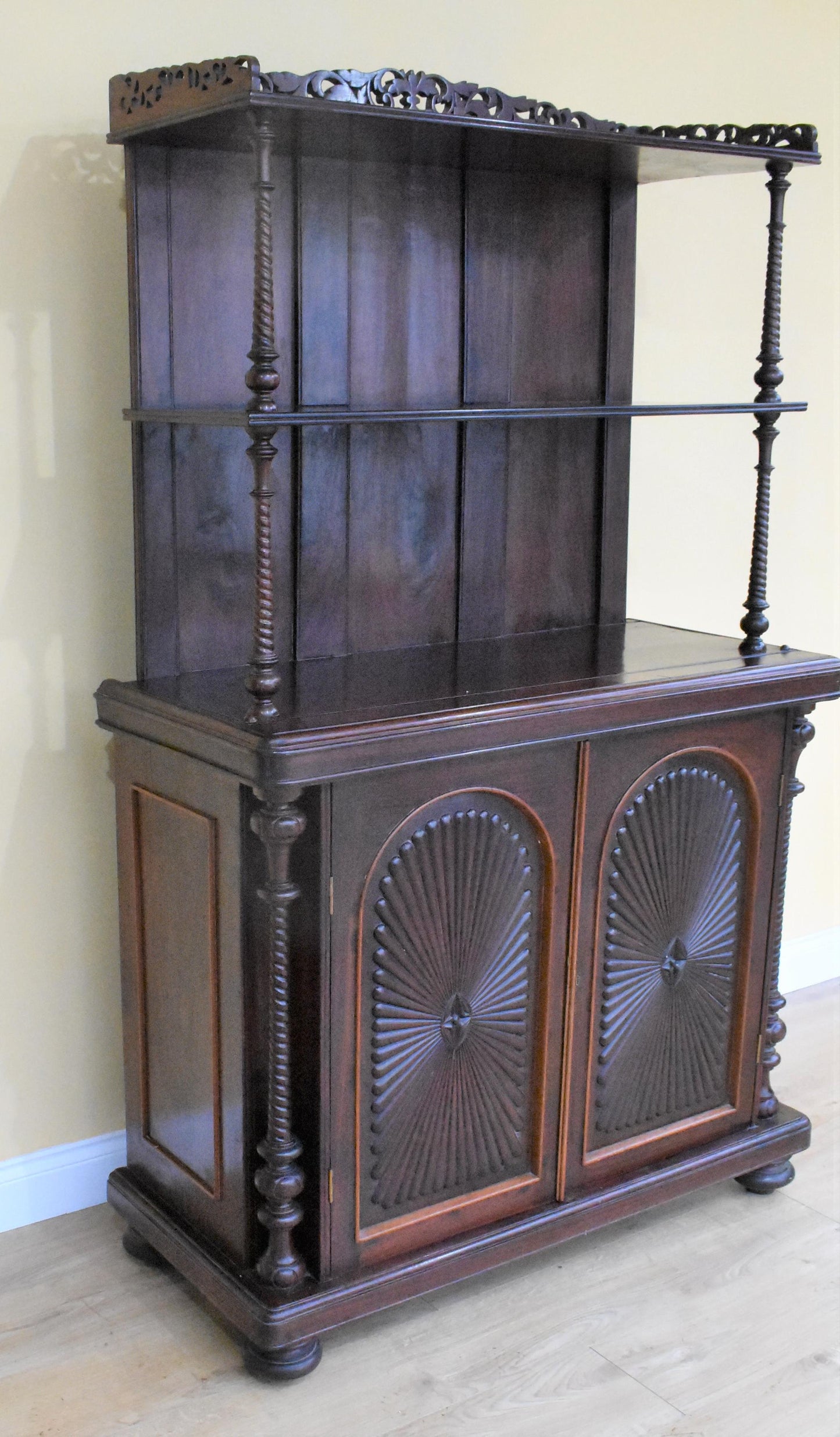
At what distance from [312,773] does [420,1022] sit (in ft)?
1.69

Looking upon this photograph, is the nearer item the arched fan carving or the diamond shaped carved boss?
the diamond shaped carved boss

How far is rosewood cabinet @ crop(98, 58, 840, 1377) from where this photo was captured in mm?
2246

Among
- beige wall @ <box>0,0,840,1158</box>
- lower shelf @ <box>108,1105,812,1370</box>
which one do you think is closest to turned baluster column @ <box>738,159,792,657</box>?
beige wall @ <box>0,0,840,1158</box>

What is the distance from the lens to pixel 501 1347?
242 centimetres

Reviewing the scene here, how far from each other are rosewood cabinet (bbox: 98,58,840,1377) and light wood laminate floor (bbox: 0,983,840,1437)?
0.10 m

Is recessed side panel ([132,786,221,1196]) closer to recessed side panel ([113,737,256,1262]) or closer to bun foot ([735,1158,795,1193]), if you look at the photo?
recessed side panel ([113,737,256,1262])

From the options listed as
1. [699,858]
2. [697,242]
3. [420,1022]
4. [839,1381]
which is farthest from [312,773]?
[697,242]

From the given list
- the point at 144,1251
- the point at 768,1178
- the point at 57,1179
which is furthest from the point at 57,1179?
the point at 768,1178

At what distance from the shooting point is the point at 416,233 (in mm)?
2684

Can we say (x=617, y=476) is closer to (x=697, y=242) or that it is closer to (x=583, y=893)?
(x=697, y=242)

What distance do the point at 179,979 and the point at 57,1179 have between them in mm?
595

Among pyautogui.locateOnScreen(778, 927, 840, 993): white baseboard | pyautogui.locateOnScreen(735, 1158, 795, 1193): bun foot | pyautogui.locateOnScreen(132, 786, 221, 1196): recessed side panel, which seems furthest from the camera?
pyautogui.locateOnScreen(778, 927, 840, 993): white baseboard

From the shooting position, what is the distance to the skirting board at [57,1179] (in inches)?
107

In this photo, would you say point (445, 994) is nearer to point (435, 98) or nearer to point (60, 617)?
point (60, 617)
